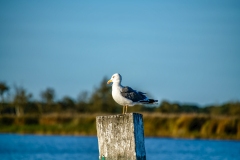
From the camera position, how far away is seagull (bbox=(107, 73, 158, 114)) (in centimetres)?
792

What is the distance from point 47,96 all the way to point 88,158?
3841 cm

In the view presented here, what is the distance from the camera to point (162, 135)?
115 ft

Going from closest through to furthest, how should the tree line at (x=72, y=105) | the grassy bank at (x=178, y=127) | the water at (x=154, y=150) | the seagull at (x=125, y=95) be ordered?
the seagull at (x=125, y=95)
the water at (x=154, y=150)
the grassy bank at (x=178, y=127)
the tree line at (x=72, y=105)

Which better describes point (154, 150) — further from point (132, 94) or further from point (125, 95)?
point (125, 95)

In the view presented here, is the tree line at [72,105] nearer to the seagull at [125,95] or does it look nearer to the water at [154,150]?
the water at [154,150]

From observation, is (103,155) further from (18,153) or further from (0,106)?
(0,106)

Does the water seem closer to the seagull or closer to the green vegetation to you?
the green vegetation

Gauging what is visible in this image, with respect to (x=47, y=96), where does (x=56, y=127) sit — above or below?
below

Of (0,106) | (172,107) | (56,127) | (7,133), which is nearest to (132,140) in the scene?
(56,127)

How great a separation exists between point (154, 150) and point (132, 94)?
2055cm

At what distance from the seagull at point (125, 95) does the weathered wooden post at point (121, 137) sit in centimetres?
189

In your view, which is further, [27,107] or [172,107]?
[27,107]

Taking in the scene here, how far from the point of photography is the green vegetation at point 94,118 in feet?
110

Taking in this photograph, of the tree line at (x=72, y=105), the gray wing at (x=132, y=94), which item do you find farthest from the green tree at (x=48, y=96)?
the gray wing at (x=132, y=94)
